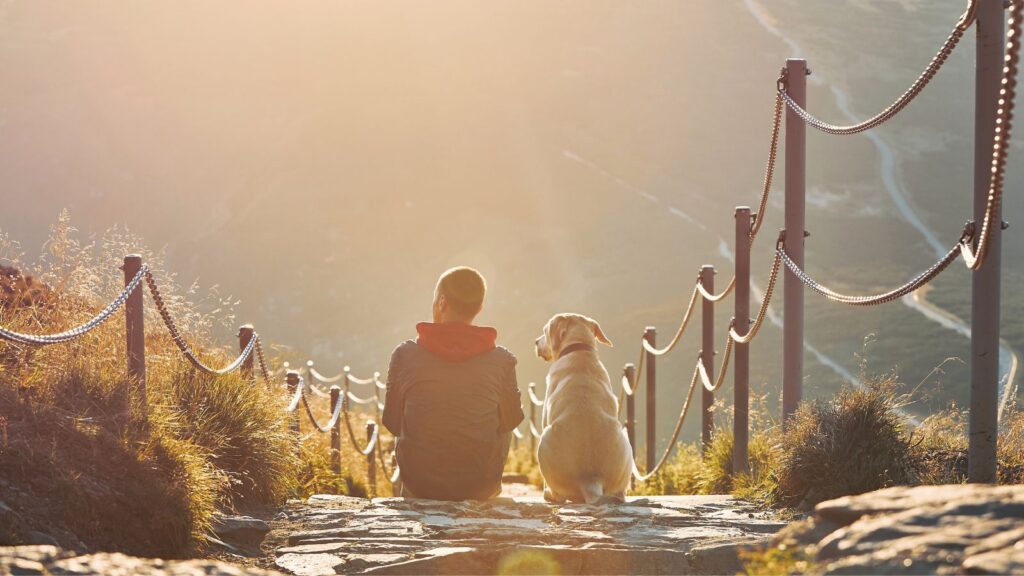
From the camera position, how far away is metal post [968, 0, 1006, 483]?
4.07 meters

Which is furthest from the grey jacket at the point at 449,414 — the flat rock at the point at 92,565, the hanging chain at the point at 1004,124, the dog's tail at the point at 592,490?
the flat rock at the point at 92,565

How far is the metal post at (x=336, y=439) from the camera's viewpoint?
862 centimetres

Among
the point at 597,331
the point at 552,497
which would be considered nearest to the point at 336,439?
the point at 597,331

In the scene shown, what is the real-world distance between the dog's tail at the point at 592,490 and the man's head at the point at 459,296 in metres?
1.20

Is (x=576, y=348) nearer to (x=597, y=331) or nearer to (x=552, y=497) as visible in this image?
(x=597, y=331)

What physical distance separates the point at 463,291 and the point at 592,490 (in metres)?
1.40

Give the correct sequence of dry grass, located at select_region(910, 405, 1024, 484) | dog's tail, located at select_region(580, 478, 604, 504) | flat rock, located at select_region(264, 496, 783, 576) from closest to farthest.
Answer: flat rock, located at select_region(264, 496, 783, 576) < dry grass, located at select_region(910, 405, 1024, 484) < dog's tail, located at select_region(580, 478, 604, 504)

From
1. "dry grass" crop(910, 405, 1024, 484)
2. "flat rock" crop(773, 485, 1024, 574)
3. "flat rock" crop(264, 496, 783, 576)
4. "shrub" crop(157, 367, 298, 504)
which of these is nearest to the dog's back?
"flat rock" crop(264, 496, 783, 576)

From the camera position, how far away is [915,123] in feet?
283

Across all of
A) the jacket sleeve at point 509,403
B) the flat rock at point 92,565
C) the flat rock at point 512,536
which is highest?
the jacket sleeve at point 509,403

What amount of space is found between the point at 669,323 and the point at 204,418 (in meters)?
43.0

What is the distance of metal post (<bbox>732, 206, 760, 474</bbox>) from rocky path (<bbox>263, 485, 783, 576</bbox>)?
2.42 ft

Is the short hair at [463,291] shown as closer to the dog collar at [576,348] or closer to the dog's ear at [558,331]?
the dog collar at [576,348]

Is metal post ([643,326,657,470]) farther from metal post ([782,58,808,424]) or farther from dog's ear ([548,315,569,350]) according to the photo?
metal post ([782,58,808,424])
